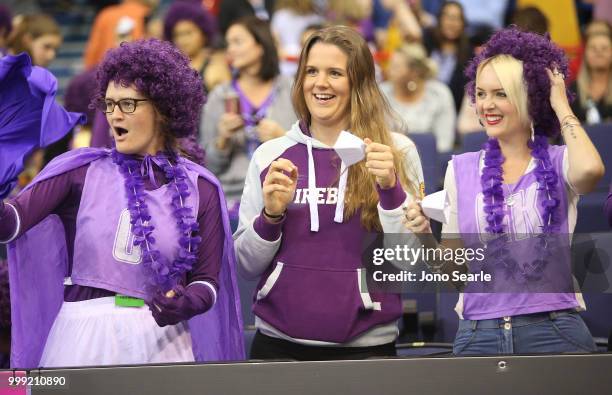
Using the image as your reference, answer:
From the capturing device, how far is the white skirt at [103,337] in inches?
119

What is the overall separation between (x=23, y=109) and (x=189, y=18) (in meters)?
3.72

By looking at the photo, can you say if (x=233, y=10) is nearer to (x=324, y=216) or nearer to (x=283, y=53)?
(x=283, y=53)

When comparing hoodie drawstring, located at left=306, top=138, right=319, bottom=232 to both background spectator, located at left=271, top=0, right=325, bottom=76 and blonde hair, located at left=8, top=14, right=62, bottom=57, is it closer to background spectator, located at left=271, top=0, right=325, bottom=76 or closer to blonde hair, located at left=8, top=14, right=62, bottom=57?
blonde hair, located at left=8, top=14, right=62, bottom=57

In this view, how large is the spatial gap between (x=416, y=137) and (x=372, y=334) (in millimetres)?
2222

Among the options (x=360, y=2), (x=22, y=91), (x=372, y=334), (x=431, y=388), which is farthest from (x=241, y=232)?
(x=360, y=2)

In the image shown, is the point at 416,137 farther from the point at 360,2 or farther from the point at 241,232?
the point at 360,2

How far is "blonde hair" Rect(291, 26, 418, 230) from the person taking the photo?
11.0 ft

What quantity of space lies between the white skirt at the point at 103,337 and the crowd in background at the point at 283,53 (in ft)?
2.59

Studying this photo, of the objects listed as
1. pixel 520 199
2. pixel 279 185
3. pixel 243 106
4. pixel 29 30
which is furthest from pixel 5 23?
pixel 520 199

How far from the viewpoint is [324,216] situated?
336 cm

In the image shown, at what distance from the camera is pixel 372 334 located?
3332 millimetres

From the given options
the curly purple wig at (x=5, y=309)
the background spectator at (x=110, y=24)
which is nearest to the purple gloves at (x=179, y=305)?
the curly purple wig at (x=5, y=309)

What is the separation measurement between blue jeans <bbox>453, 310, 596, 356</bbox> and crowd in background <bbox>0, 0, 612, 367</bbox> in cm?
83

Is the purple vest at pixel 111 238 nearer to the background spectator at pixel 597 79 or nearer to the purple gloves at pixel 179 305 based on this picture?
the purple gloves at pixel 179 305
